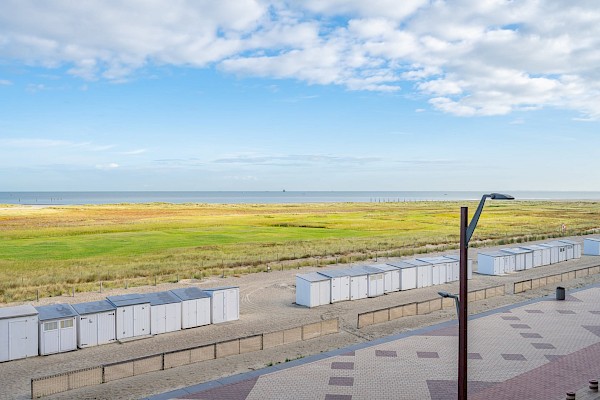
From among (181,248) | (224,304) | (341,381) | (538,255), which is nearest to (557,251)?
(538,255)

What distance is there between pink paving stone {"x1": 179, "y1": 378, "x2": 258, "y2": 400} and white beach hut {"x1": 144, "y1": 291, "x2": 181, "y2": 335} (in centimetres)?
944

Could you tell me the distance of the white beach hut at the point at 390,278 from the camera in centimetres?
3650

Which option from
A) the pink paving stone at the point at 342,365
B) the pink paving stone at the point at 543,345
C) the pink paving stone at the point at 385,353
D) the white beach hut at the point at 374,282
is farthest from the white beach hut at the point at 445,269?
the pink paving stone at the point at 342,365

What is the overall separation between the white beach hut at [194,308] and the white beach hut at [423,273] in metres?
17.4

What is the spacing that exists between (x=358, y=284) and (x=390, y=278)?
127 inches

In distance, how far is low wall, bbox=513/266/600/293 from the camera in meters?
35.8

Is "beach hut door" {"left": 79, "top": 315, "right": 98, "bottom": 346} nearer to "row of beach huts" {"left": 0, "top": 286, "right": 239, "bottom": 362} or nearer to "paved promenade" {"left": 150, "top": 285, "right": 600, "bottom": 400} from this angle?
"row of beach huts" {"left": 0, "top": 286, "right": 239, "bottom": 362}

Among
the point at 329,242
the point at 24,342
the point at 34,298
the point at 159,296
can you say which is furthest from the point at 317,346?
the point at 329,242

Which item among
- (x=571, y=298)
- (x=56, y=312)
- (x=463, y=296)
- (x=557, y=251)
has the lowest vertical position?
(x=571, y=298)

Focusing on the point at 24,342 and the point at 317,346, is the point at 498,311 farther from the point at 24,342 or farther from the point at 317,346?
the point at 24,342

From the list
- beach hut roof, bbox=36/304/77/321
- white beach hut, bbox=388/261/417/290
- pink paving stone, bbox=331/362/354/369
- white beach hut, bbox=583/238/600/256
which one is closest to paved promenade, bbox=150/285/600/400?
pink paving stone, bbox=331/362/354/369

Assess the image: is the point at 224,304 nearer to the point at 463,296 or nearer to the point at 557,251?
the point at 463,296

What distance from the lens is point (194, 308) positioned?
27875 millimetres

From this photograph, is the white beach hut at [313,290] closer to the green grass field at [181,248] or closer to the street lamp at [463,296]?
the green grass field at [181,248]
